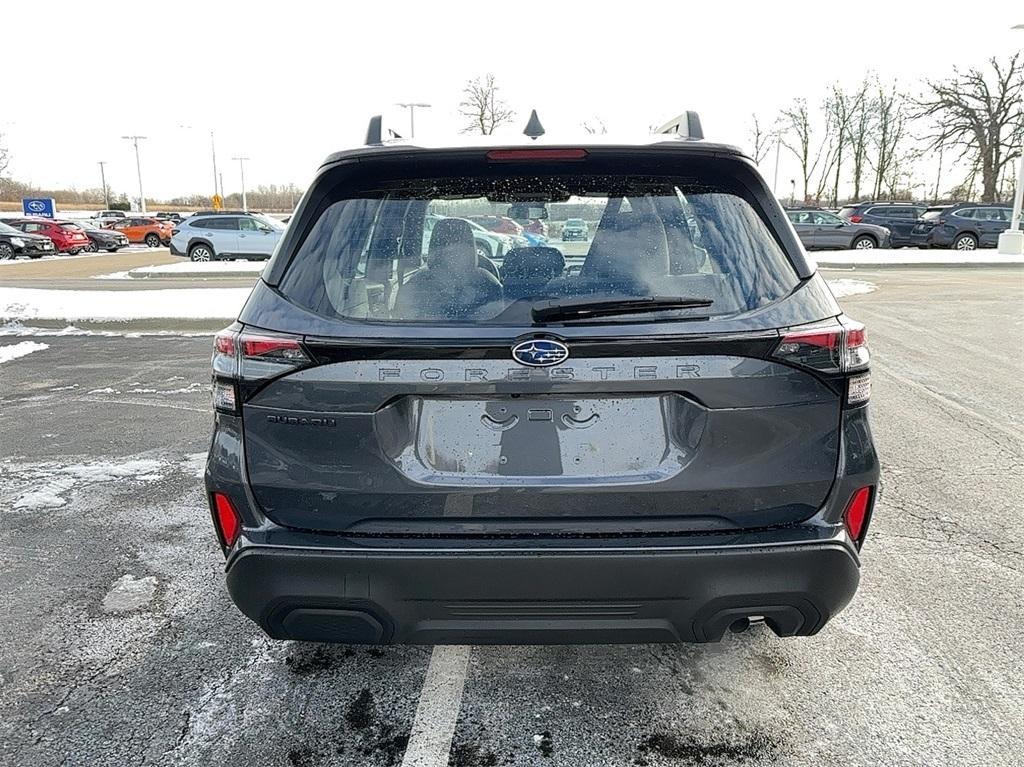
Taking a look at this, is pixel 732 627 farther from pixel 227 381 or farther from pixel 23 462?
pixel 23 462

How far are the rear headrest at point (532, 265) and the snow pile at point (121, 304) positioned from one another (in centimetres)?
940

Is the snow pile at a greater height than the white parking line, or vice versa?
the snow pile

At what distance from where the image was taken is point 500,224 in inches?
93.0

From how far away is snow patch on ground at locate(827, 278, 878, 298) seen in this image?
14.6 m

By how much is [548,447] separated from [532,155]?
880mm

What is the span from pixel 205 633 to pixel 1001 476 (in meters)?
4.65

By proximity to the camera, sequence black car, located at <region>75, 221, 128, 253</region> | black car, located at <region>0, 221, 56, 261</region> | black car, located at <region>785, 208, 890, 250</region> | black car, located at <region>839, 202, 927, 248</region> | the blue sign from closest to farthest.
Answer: black car, located at <region>785, 208, 890, 250</region>, black car, located at <region>839, 202, 927, 248</region>, black car, located at <region>0, 221, 56, 261</region>, black car, located at <region>75, 221, 128, 253</region>, the blue sign

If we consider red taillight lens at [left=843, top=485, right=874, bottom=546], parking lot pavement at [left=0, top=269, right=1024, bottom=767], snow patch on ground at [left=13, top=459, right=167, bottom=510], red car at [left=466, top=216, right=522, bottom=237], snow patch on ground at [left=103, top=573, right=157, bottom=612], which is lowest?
parking lot pavement at [left=0, top=269, right=1024, bottom=767]

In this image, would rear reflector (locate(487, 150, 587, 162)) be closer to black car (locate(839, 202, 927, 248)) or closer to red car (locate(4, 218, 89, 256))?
black car (locate(839, 202, 927, 248))

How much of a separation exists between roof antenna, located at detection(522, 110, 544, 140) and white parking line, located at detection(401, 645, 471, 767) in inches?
76.3

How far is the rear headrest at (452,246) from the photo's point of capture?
2.24 metres

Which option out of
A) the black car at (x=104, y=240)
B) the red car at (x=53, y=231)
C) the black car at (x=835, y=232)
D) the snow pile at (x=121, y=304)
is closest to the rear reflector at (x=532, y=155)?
the snow pile at (x=121, y=304)

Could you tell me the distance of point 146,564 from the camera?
12.1ft

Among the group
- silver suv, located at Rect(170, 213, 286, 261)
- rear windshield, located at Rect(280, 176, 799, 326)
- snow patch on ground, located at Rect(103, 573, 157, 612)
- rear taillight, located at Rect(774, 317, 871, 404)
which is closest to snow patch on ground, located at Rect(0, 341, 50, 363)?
snow patch on ground, located at Rect(103, 573, 157, 612)
